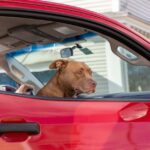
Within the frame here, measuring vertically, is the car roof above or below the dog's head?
above

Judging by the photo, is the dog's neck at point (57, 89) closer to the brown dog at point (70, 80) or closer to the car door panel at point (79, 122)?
the brown dog at point (70, 80)

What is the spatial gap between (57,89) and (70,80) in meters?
0.42

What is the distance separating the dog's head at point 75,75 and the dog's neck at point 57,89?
3 cm

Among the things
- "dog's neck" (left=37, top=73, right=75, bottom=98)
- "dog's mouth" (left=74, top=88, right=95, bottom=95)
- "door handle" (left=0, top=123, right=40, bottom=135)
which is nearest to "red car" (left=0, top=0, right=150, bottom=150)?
"door handle" (left=0, top=123, right=40, bottom=135)

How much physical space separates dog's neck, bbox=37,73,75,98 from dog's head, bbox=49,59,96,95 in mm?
34

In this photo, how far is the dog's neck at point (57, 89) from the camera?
2995 mm

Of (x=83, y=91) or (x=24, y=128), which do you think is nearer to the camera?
(x=24, y=128)

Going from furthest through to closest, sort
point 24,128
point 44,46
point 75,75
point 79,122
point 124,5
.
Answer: point 124,5
point 75,75
point 44,46
point 79,122
point 24,128

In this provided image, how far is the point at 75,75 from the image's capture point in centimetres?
390

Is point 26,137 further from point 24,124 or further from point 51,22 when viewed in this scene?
point 51,22

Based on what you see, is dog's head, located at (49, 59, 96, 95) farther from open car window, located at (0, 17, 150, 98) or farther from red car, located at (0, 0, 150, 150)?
red car, located at (0, 0, 150, 150)

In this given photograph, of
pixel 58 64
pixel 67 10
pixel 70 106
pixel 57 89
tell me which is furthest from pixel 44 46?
pixel 70 106

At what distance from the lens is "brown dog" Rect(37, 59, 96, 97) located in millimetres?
3206

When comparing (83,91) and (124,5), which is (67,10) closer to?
(83,91)
